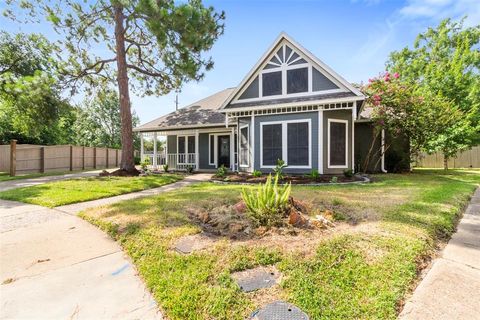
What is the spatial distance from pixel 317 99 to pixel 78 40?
44.8ft

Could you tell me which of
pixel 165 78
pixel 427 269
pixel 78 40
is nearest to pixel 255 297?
pixel 427 269

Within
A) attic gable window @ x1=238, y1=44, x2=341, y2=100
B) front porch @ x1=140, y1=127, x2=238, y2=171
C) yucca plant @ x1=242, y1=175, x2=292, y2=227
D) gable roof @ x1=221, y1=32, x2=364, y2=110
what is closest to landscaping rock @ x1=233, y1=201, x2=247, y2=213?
yucca plant @ x1=242, y1=175, x2=292, y2=227

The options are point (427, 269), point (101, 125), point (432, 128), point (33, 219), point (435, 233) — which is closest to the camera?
point (427, 269)

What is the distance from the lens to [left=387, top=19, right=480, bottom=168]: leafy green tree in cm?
1452

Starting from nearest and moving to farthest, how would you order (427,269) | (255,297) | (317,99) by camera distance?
(255,297), (427,269), (317,99)

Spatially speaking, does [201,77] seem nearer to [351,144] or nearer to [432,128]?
[351,144]

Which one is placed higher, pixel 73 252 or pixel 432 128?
pixel 432 128

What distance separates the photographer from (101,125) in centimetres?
3794

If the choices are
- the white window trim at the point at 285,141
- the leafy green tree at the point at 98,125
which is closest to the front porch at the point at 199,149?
the white window trim at the point at 285,141

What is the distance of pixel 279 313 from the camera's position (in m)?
2.22

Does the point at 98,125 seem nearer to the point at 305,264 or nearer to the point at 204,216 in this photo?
the point at 204,216

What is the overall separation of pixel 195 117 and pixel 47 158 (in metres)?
9.77

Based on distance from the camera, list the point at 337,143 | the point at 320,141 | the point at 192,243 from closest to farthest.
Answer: the point at 192,243, the point at 320,141, the point at 337,143

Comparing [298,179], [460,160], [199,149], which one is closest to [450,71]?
[460,160]
